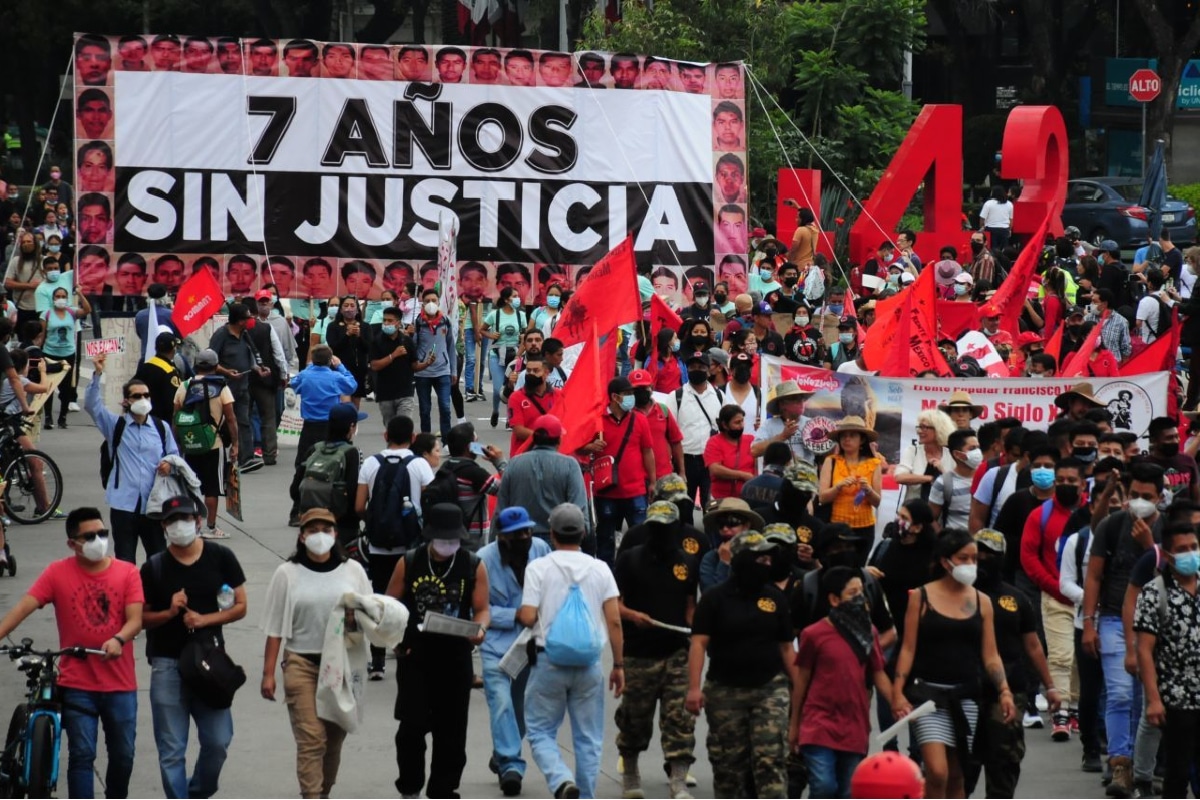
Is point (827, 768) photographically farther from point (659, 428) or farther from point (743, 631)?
point (659, 428)

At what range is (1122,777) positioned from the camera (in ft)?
33.1

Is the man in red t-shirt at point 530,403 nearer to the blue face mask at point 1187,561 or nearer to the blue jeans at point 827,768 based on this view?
the blue jeans at point 827,768

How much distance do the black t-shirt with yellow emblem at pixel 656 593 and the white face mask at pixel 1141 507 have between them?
225cm

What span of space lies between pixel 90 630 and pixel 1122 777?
5.11 metres

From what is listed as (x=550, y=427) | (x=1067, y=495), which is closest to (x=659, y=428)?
(x=550, y=427)

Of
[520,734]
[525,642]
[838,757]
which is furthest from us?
[520,734]

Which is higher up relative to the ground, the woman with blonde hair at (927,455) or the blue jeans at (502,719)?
the woman with blonde hair at (927,455)

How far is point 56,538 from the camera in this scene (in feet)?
54.2

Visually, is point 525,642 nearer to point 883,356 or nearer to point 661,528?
point 661,528

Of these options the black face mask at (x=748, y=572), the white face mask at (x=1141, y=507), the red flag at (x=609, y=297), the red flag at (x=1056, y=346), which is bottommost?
the black face mask at (x=748, y=572)

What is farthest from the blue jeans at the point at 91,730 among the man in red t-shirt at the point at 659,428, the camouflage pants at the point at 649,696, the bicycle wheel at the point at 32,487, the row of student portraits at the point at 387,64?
the row of student portraits at the point at 387,64

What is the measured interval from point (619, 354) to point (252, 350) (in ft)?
12.7

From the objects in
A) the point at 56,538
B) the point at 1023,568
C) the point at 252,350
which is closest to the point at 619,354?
the point at 252,350

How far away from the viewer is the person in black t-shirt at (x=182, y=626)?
9516 mm
